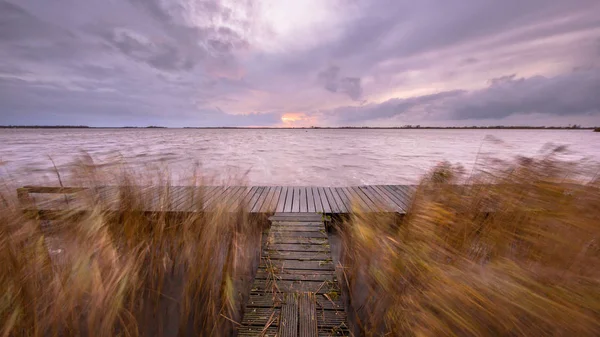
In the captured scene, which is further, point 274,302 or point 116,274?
point 274,302

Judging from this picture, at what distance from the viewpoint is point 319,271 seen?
9.14ft

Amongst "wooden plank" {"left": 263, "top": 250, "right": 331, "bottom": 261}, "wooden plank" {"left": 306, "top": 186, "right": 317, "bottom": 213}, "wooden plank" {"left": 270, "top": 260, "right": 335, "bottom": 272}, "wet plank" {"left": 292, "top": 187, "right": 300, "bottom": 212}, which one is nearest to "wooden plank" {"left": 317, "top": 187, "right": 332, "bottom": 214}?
"wooden plank" {"left": 306, "top": 186, "right": 317, "bottom": 213}

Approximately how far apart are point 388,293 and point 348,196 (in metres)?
3.80

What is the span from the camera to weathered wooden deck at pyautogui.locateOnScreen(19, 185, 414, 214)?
4172 millimetres

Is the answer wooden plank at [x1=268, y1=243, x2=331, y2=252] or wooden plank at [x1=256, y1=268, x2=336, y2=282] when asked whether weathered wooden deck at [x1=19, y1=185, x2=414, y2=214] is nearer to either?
wooden plank at [x1=268, y1=243, x2=331, y2=252]

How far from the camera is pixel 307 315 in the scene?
2.05m

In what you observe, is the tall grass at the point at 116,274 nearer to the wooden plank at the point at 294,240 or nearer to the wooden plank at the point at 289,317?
the wooden plank at the point at 294,240

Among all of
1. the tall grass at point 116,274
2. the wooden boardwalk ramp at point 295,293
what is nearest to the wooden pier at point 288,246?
the wooden boardwalk ramp at point 295,293

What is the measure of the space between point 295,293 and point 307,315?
0.33m

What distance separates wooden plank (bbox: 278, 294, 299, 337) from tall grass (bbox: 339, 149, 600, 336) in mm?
710

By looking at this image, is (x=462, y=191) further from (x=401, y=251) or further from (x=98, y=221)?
(x=98, y=221)

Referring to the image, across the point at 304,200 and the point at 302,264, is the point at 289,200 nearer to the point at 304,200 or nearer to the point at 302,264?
the point at 304,200

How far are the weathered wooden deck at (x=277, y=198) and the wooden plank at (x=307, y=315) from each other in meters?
1.99

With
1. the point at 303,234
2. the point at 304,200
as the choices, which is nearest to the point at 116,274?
the point at 303,234
